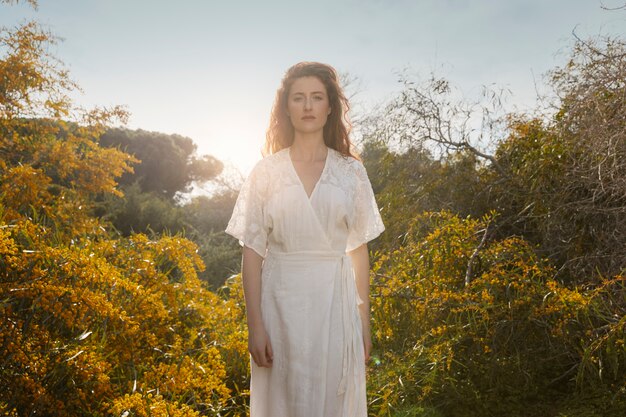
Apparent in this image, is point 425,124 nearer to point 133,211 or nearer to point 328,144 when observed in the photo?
point 328,144

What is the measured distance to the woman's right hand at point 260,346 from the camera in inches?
85.0

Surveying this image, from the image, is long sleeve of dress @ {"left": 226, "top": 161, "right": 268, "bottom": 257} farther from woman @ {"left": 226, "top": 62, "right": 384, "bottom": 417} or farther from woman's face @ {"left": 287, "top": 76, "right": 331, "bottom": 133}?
woman's face @ {"left": 287, "top": 76, "right": 331, "bottom": 133}

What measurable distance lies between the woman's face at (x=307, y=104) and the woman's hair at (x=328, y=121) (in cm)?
5

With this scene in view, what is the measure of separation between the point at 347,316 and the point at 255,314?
0.34 meters

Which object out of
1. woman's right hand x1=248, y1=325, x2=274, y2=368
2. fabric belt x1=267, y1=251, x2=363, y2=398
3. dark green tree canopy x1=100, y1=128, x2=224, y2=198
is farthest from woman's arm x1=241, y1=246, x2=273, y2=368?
dark green tree canopy x1=100, y1=128, x2=224, y2=198

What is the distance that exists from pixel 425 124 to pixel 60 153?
3.32 metres

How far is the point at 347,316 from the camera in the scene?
7.36ft

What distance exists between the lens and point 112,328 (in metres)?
3.57

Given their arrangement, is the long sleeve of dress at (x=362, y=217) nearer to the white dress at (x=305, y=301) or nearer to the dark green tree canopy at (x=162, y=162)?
the white dress at (x=305, y=301)

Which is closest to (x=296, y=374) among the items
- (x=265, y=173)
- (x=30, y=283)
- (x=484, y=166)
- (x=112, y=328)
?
(x=265, y=173)

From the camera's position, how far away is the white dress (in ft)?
7.17

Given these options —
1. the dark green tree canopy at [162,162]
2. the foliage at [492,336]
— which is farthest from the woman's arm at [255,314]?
the dark green tree canopy at [162,162]

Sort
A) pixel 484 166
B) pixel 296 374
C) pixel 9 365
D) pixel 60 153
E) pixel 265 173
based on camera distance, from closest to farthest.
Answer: pixel 296 374, pixel 265 173, pixel 9 365, pixel 484 166, pixel 60 153

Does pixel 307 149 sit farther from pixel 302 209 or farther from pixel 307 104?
pixel 302 209
